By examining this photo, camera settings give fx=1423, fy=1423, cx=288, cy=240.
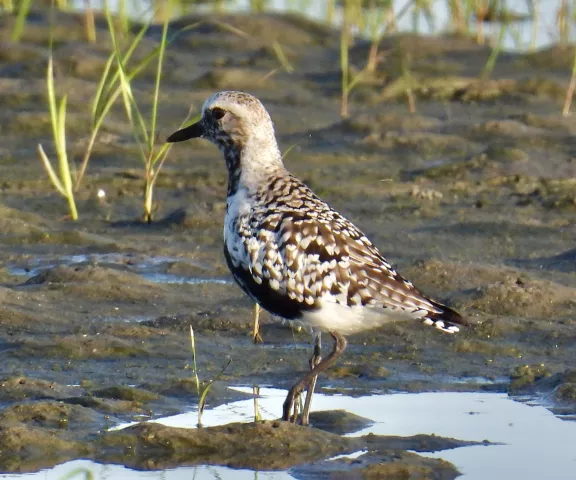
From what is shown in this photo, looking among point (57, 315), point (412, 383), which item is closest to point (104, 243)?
point (57, 315)

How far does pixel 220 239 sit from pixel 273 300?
2860 millimetres

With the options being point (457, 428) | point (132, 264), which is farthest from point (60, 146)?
point (457, 428)

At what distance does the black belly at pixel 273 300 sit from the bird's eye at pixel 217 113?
0.81m

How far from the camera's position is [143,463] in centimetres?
514

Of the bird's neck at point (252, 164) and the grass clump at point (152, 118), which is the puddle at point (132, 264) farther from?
the bird's neck at point (252, 164)

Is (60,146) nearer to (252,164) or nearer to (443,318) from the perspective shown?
(252,164)

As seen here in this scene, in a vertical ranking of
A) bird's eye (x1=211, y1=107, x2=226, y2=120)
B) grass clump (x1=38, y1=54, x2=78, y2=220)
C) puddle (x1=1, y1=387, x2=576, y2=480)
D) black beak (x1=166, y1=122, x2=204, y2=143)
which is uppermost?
bird's eye (x1=211, y1=107, x2=226, y2=120)

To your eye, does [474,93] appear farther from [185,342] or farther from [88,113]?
[185,342]

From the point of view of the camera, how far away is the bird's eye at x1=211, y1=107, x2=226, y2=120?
6.27 m

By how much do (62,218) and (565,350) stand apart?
3.56 m

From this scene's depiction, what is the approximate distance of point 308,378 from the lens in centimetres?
580

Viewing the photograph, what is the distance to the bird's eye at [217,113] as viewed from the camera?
6266 mm

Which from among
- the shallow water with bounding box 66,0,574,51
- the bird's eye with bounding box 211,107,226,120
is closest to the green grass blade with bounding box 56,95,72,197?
the bird's eye with bounding box 211,107,226,120

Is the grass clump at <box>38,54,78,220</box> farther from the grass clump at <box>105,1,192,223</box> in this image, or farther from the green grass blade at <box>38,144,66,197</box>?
the grass clump at <box>105,1,192,223</box>
